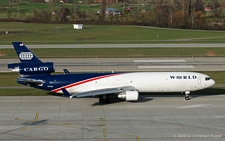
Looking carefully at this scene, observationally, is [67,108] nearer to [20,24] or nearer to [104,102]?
[104,102]

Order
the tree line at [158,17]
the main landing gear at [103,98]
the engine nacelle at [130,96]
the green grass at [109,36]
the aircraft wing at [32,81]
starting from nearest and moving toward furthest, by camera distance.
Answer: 1. the engine nacelle at [130,96]
2. the aircraft wing at [32,81]
3. the main landing gear at [103,98]
4. the green grass at [109,36]
5. the tree line at [158,17]

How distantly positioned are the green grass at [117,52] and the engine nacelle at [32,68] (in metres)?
35.0

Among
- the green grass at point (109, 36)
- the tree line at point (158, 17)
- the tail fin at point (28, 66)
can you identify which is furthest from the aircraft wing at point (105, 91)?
the tree line at point (158, 17)

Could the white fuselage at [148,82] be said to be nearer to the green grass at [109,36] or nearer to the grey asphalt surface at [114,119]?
the grey asphalt surface at [114,119]

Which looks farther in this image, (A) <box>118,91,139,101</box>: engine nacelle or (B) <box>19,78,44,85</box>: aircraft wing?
(B) <box>19,78,44,85</box>: aircraft wing

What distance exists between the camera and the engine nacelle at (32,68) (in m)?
48.3

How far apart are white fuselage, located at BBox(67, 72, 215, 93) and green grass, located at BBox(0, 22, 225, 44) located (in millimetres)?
57910

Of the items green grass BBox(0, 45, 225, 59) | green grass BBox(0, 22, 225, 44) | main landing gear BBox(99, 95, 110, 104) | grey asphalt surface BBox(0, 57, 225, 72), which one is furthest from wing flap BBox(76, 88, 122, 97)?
green grass BBox(0, 22, 225, 44)

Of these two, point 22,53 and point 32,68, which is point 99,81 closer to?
point 32,68

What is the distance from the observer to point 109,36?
120m

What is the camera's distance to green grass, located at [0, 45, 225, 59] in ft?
279

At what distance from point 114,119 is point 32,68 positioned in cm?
1303

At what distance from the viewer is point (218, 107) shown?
152 feet

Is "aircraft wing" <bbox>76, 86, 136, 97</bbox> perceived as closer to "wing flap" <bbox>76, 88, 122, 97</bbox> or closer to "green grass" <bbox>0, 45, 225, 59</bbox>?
"wing flap" <bbox>76, 88, 122, 97</bbox>
